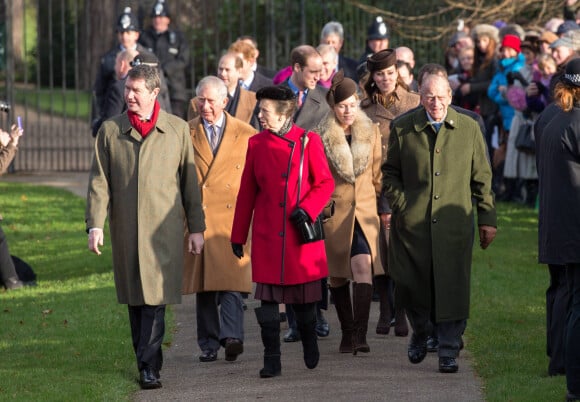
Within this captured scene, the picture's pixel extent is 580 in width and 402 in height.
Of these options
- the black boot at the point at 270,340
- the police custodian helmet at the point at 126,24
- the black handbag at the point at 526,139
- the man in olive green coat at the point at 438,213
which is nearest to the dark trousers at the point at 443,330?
the man in olive green coat at the point at 438,213

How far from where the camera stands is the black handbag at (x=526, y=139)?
51.8ft

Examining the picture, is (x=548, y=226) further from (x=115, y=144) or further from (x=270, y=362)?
(x=115, y=144)

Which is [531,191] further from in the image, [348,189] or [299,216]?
[299,216]

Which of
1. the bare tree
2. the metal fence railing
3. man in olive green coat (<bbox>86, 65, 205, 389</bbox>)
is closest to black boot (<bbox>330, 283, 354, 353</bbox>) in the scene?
man in olive green coat (<bbox>86, 65, 205, 389</bbox>)

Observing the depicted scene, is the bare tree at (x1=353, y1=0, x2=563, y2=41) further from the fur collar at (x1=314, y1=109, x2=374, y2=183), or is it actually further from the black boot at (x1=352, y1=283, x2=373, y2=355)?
the black boot at (x1=352, y1=283, x2=373, y2=355)

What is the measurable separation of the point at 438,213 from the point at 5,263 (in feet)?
17.4

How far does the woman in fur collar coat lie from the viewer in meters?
9.02

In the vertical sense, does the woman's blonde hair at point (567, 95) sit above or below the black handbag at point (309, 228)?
above

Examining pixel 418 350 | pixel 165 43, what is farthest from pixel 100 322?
pixel 165 43

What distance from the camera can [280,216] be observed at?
8.32m

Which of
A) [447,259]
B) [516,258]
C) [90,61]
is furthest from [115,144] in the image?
[90,61]

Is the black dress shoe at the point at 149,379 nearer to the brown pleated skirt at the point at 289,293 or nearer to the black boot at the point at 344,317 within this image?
the brown pleated skirt at the point at 289,293

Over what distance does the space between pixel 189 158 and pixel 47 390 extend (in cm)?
158

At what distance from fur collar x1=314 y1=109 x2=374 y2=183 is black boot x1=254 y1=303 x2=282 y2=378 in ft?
3.92
